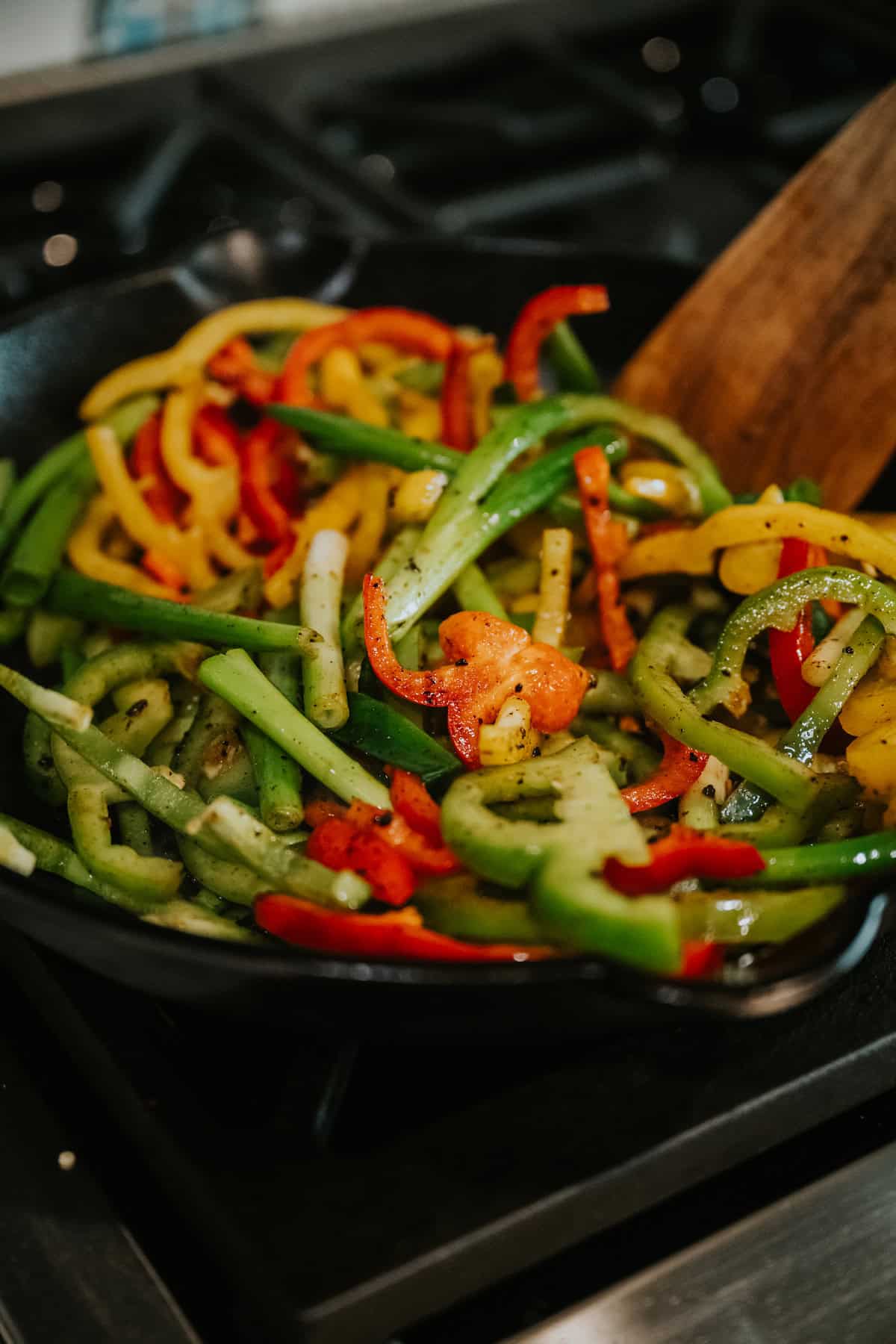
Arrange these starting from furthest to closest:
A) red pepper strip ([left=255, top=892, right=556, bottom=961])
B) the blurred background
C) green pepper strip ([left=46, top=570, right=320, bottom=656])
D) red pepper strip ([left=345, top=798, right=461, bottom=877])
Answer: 1. the blurred background
2. green pepper strip ([left=46, top=570, right=320, bottom=656])
3. red pepper strip ([left=345, top=798, right=461, bottom=877])
4. red pepper strip ([left=255, top=892, right=556, bottom=961])

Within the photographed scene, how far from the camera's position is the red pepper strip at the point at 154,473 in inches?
69.4

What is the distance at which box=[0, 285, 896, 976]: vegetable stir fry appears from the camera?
3.70 feet

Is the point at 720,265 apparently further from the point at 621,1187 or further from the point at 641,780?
the point at 621,1187

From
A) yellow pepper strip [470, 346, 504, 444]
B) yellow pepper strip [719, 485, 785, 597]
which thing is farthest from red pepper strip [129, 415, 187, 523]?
yellow pepper strip [719, 485, 785, 597]

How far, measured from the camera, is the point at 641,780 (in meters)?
1.36

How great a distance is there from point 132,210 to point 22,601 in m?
1.35

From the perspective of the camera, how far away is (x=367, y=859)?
3.79ft

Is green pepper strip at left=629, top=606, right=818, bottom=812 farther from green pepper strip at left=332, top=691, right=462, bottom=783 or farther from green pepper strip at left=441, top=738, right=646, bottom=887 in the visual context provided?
green pepper strip at left=332, top=691, right=462, bottom=783

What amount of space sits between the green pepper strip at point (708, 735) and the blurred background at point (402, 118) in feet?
4.73

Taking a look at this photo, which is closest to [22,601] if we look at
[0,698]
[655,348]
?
[0,698]

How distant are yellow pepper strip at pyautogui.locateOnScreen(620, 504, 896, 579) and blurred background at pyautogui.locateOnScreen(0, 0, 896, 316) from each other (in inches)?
48.3

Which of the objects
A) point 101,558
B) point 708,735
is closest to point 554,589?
point 708,735

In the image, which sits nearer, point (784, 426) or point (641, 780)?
point (641, 780)

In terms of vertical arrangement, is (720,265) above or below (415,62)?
Result: below
